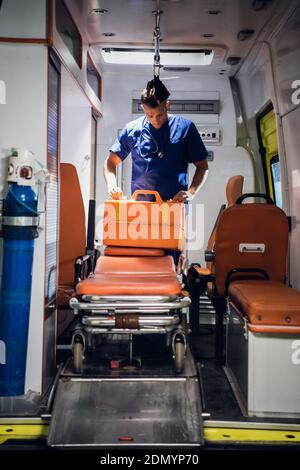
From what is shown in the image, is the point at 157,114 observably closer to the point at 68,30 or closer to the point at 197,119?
the point at 68,30

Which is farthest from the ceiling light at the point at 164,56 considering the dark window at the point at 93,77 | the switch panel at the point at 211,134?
the switch panel at the point at 211,134

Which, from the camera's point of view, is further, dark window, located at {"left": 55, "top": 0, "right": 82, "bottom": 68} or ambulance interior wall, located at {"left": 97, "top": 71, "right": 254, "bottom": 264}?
ambulance interior wall, located at {"left": 97, "top": 71, "right": 254, "bottom": 264}

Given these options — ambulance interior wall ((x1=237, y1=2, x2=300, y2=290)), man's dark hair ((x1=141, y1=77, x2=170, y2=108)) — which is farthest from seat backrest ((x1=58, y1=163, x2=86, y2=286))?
ambulance interior wall ((x1=237, y1=2, x2=300, y2=290))

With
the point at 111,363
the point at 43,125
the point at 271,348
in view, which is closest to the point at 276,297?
the point at 271,348

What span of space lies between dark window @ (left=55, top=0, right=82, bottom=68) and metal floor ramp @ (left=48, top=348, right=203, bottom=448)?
2.76 m

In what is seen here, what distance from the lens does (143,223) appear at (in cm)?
388

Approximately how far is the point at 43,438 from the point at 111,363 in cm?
68

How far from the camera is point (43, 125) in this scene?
328 cm

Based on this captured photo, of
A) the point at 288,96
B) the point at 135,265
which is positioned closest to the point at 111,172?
the point at 135,265

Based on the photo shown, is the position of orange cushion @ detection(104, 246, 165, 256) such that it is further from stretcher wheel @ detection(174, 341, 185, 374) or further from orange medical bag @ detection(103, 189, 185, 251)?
stretcher wheel @ detection(174, 341, 185, 374)

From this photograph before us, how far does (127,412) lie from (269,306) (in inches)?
43.0

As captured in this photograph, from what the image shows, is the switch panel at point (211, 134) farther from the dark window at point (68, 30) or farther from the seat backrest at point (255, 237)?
the seat backrest at point (255, 237)

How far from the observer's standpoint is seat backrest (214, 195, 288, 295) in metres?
4.04
